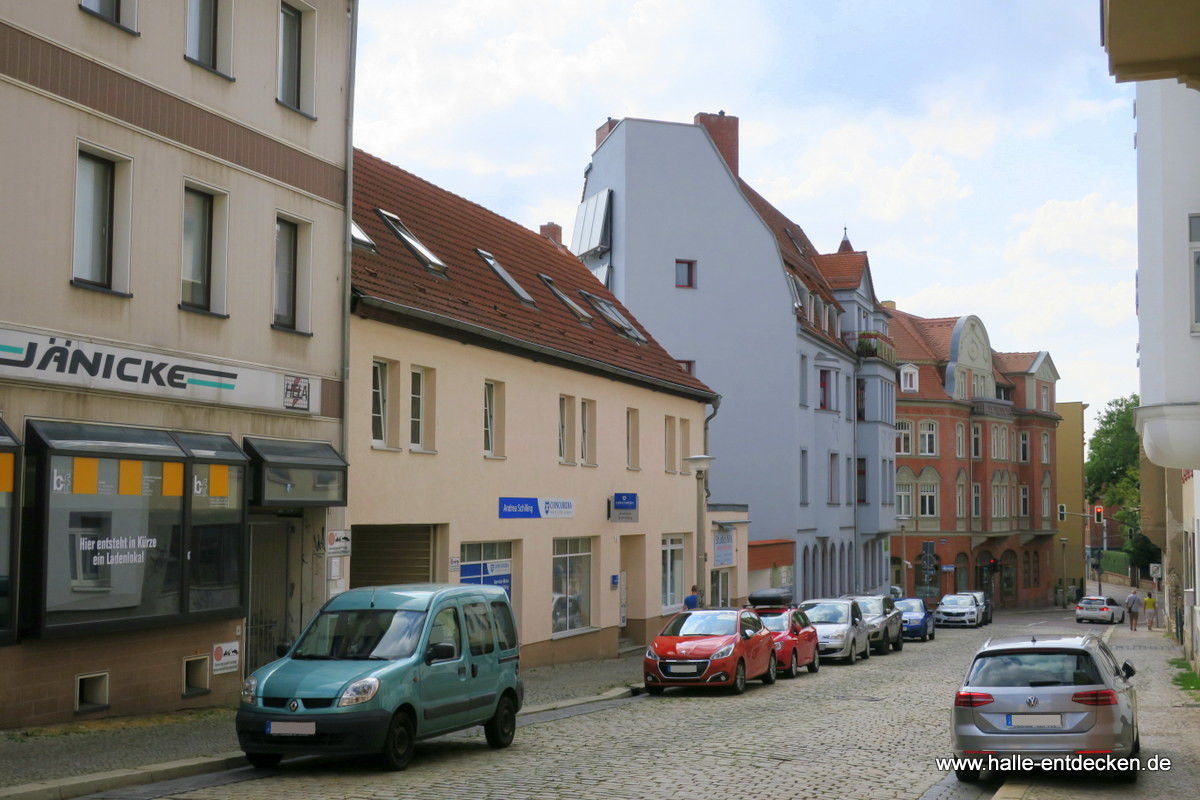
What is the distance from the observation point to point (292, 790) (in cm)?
1209

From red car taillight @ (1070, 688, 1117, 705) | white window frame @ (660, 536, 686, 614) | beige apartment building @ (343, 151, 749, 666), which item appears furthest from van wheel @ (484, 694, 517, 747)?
white window frame @ (660, 536, 686, 614)

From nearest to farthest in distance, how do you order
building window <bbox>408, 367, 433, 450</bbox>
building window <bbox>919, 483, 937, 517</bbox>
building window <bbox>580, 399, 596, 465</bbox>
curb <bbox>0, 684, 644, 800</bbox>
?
1. curb <bbox>0, 684, 644, 800</bbox>
2. building window <bbox>408, 367, 433, 450</bbox>
3. building window <bbox>580, 399, 596, 465</bbox>
4. building window <bbox>919, 483, 937, 517</bbox>

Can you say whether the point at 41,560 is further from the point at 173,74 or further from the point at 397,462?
the point at 397,462

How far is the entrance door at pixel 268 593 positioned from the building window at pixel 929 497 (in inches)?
2393

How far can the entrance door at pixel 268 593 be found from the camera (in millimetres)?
19734

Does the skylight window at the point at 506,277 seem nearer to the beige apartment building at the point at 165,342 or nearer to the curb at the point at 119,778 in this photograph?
the beige apartment building at the point at 165,342

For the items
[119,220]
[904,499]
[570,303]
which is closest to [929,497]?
[904,499]

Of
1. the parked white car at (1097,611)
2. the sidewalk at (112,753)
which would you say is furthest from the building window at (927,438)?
the sidewalk at (112,753)

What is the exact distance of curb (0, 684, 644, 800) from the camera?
36.9 ft

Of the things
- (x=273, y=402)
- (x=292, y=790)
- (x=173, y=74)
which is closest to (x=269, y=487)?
(x=273, y=402)

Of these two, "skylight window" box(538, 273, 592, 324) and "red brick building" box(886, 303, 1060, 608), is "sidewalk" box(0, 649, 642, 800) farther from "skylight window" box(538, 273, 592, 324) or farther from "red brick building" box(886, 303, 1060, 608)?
"red brick building" box(886, 303, 1060, 608)

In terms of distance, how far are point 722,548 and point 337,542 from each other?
801 inches

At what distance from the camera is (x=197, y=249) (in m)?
17.9

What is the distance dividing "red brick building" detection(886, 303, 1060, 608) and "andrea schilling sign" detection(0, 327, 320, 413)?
54.0 metres
